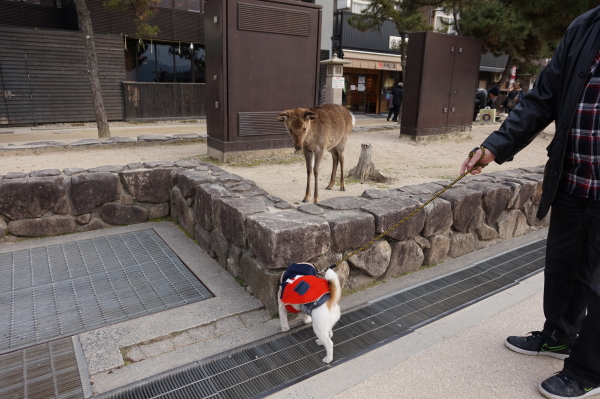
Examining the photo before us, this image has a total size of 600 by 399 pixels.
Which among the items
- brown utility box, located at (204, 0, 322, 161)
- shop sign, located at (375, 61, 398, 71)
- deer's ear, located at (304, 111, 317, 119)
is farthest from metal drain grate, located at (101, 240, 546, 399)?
shop sign, located at (375, 61, 398, 71)

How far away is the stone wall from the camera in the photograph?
3.24 meters

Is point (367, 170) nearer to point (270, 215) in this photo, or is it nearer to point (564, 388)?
point (270, 215)

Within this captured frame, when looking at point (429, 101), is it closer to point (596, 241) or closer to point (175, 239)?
point (175, 239)

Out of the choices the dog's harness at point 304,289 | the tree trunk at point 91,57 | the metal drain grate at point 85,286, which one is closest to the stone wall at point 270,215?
the dog's harness at point 304,289

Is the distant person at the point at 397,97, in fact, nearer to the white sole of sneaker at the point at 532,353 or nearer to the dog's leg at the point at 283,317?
the white sole of sneaker at the point at 532,353

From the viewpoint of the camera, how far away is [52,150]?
8484 millimetres

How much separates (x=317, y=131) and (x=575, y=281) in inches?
141

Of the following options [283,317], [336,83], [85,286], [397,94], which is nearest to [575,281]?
[283,317]

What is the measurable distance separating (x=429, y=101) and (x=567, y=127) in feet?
33.3

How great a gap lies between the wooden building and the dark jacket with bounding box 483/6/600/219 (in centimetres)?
1534

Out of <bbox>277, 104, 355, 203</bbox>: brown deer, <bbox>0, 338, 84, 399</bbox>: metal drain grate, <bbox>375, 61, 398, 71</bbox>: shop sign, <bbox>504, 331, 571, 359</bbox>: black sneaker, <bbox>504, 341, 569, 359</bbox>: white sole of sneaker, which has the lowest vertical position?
<bbox>0, 338, 84, 399</bbox>: metal drain grate

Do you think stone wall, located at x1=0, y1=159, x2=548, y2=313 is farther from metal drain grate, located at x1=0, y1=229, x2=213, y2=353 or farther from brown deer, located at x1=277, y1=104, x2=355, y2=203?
brown deer, located at x1=277, y1=104, x2=355, y2=203

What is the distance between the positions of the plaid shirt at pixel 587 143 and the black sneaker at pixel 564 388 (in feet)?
3.39

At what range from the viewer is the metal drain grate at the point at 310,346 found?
2396 millimetres
